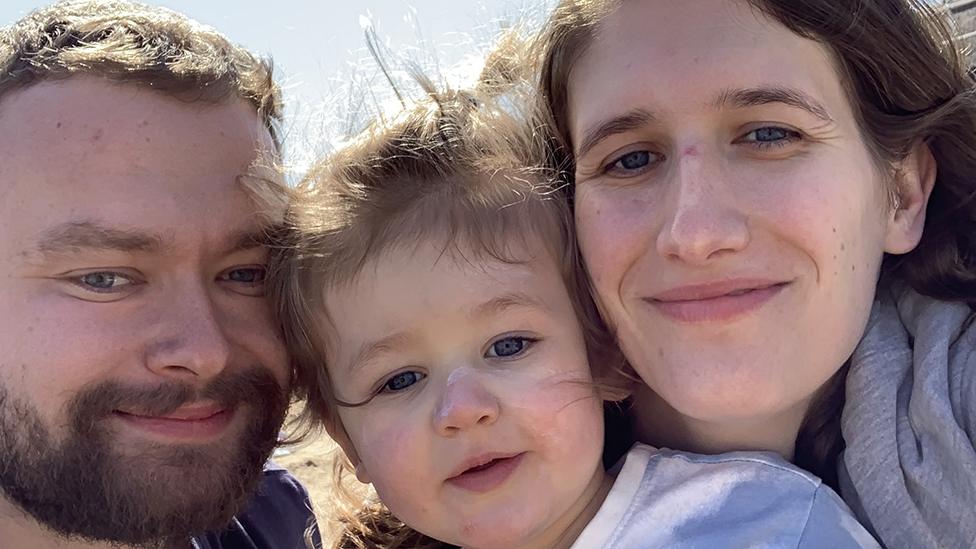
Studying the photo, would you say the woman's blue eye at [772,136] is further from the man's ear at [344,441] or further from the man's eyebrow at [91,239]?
the man's eyebrow at [91,239]

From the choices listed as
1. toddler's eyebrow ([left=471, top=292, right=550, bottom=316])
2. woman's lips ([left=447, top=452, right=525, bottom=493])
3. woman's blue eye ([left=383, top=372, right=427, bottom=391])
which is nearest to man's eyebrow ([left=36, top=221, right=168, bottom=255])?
woman's blue eye ([left=383, top=372, right=427, bottom=391])

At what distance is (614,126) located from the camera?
1.75 metres

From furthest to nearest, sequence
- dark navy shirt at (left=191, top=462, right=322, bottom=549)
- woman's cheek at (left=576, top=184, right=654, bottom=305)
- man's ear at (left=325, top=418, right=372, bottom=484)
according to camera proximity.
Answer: dark navy shirt at (left=191, top=462, right=322, bottom=549)
man's ear at (left=325, top=418, right=372, bottom=484)
woman's cheek at (left=576, top=184, right=654, bottom=305)

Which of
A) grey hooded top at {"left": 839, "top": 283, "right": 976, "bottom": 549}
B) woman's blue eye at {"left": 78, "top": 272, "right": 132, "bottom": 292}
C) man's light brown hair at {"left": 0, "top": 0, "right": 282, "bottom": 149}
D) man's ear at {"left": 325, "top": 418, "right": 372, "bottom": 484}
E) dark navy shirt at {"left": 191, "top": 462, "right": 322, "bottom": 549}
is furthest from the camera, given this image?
dark navy shirt at {"left": 191, "top": 462, "right": 322, "bottom": 549}

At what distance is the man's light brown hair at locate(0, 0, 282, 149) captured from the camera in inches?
91.9

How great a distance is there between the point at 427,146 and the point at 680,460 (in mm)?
913

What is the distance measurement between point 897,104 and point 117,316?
6.40 feet

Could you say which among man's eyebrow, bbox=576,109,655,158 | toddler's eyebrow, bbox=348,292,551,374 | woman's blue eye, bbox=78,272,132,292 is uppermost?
man's eyebrow, bbox=576,109,655,158

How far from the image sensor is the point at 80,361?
2178mm

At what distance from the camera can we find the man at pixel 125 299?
7.18 feet

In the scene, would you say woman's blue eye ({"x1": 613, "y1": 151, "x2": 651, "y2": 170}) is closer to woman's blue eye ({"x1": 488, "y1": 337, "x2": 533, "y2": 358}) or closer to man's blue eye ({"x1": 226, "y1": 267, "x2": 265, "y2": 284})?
woman's blue eye ({"x1": 488, "y1": 337, "x2": 533, "y2": 358})

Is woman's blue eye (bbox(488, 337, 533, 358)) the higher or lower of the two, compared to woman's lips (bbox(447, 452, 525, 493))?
higher

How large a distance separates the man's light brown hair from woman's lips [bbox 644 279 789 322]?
1513 millimetres

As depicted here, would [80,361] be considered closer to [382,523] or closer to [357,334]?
[357,334]
